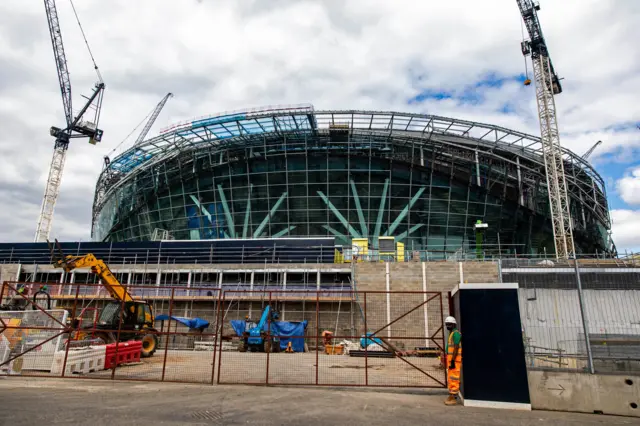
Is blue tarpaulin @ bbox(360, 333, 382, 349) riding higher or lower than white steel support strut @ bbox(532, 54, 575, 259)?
lower

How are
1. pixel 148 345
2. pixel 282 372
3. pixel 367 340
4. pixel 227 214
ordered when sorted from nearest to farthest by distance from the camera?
pixel 282 372 < pixel 148 345 < pixel 367 340 < pixel 227 214

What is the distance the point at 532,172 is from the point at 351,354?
29.4 metres

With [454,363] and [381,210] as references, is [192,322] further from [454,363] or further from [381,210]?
[381,210]

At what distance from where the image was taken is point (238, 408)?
7859mm

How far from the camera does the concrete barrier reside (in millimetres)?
8211

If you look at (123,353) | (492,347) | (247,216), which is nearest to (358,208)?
(247,216)

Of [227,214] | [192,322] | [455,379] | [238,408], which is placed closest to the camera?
[238,408]

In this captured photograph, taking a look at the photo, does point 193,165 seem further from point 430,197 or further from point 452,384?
point 452,384

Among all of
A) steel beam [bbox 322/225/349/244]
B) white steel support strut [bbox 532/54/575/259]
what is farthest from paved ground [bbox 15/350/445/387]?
white steel support strut [bbox 532/54/575/259]

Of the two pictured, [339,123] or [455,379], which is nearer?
[455,379]

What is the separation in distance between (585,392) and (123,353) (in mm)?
13081

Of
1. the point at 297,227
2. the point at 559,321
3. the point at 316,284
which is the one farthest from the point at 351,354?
the point at 297,227

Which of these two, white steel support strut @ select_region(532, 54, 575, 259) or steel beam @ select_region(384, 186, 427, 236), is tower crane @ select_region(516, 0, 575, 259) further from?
steel beam @ select_region(384, 186, 427, 236)

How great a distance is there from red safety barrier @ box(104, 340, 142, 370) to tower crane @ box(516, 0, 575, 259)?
1367 inches
